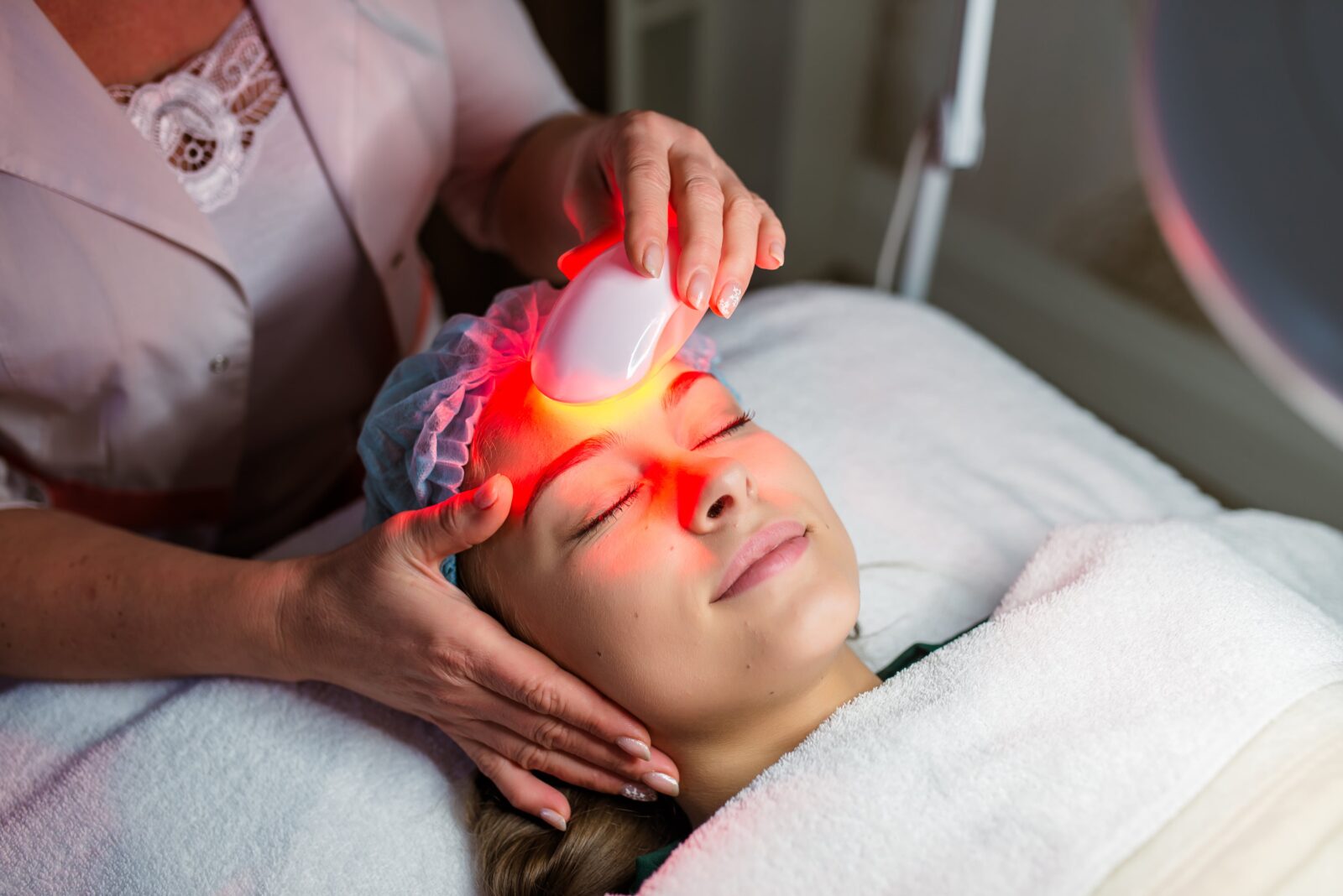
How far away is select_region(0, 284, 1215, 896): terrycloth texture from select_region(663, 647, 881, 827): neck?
0.22 m

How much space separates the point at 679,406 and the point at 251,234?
1.79ft

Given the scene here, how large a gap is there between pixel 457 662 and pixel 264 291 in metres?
0.55

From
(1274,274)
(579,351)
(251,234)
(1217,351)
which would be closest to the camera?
(1274,274)

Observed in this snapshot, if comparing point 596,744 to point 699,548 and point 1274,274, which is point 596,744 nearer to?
point 699,548

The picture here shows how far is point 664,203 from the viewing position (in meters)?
0.84

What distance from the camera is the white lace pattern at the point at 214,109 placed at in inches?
40.6

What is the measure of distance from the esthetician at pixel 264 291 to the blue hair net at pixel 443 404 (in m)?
0.09

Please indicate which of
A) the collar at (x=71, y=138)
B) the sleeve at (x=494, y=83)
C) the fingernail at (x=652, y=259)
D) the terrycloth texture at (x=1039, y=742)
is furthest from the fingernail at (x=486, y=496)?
the sleeve at (x=494, y=83)

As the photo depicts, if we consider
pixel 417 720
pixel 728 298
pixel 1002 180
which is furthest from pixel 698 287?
pixel 1002 180

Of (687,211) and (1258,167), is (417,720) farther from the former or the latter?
(1258,167)

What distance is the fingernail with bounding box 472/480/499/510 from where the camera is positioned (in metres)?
0.76

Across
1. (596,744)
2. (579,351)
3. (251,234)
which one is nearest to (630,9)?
(251,234)

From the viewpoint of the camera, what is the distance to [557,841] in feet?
2.99

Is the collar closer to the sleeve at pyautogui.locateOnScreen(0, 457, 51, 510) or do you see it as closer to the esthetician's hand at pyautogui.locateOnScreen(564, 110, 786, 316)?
the sleeve at pyautogui.locateOnScreen(0, 457, 51, 510)
